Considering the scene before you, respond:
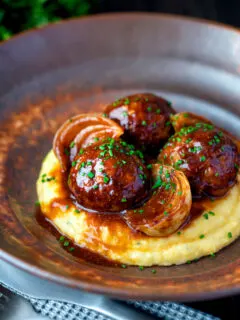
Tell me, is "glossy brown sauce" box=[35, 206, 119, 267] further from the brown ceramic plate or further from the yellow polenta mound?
the brown ceramic plate

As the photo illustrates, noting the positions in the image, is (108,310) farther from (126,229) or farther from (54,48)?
(54,48)

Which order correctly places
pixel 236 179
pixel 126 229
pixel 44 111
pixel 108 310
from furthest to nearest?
pixel 44 111 < pixel 236 179 < pixel 126 229 < pixel 108 310

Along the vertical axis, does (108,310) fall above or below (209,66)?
below

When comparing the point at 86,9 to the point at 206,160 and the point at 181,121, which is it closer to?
the point at 181,121

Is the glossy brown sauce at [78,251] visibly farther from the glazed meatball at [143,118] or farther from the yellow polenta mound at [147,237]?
the glazed meatball at [143,118]

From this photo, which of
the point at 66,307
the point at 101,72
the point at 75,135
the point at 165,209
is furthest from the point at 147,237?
the point at 101,72

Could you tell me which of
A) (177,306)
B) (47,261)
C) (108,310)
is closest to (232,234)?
(177,306)
